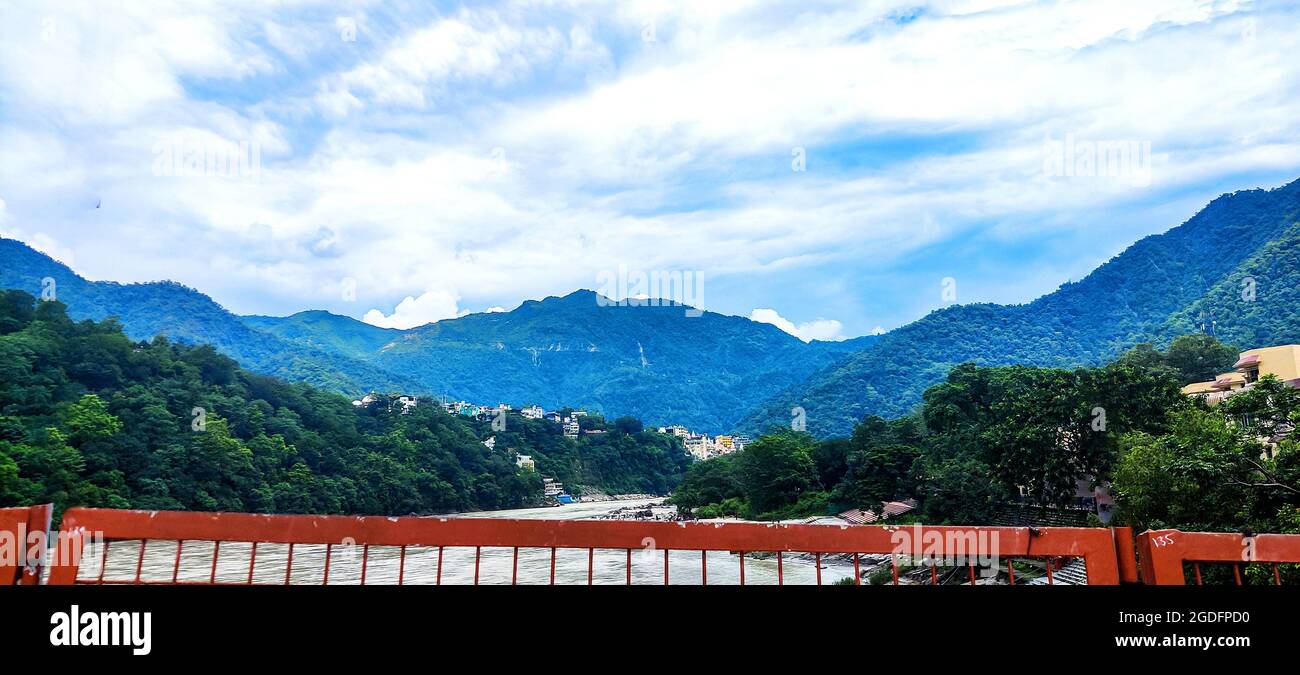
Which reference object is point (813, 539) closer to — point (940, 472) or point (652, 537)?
Result: point (652, 537)

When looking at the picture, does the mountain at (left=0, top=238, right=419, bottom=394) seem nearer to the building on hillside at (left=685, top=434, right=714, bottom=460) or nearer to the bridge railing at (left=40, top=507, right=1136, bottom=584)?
the building on hillside at (left=685, top=434, right=714, bottom=460)

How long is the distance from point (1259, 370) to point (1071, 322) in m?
114

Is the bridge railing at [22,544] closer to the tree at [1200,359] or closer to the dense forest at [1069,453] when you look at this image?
the dense forest at [1069,453]

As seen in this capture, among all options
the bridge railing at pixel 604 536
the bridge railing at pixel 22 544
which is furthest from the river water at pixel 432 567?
the bridge railing at pixel 22 544

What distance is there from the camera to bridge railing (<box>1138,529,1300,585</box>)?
9.82 ft

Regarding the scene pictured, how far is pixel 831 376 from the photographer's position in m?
139

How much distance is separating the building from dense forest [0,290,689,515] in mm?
45240

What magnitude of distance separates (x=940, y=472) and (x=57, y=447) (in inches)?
1517

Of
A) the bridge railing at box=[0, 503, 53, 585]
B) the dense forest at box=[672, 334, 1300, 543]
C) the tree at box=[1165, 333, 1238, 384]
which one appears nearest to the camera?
the bridge railing at box=[0, 503, 53, 585]

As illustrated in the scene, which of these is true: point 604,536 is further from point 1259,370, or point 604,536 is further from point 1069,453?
point 1259,370

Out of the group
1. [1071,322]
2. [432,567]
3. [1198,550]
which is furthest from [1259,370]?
[1071,322]

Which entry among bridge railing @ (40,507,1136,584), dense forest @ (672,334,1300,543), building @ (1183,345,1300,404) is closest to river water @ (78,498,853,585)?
dense forest @ (672,334,1300,543)

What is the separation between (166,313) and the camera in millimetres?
155875
